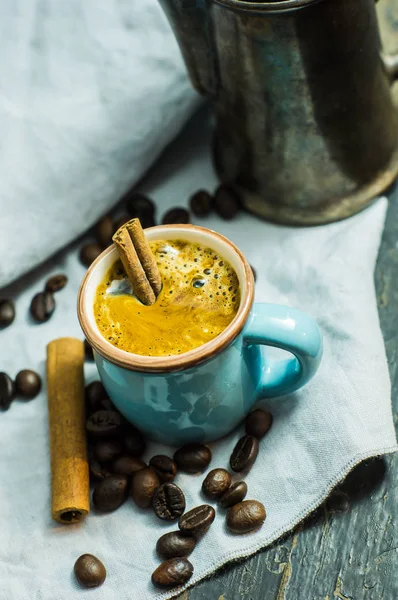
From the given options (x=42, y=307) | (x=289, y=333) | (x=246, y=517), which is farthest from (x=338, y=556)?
(x=42, y=307)

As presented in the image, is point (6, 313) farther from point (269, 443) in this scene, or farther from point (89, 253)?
point (269, 443)

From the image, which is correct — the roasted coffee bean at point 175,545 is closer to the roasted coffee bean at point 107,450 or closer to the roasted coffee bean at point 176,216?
the roasted coffee bean at point 107,450

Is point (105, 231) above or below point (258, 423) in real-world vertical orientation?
above

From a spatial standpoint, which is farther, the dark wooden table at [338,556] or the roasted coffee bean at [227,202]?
the roasted coffee bean at [227,202]

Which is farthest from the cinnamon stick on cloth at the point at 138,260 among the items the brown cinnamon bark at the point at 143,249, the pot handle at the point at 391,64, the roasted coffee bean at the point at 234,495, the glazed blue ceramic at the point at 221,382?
the pot handle at the point at 391,64

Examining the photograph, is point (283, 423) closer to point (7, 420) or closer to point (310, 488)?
point (310, 488)

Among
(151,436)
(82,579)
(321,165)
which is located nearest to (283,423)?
(151,436)

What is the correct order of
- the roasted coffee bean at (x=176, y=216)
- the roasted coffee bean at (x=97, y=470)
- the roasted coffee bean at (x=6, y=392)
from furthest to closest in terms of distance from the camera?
the roasted coffee bean at (x=176, y=216)
the roasted coffee bean at (x=6, y=392)
the roasted coffee bean at (x=97, y=470)
